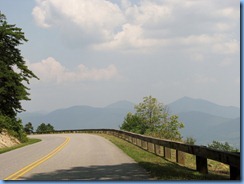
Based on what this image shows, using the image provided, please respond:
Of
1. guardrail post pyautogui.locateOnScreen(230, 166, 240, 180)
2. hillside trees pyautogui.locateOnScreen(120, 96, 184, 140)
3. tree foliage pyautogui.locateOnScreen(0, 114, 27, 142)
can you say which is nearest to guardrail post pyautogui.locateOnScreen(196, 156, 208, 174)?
guardrail post pyautogui.locateOnScreen(230, 166, 240, 180)

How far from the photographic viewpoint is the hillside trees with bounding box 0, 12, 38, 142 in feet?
113

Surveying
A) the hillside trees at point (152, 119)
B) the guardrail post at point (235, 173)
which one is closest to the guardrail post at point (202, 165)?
the guardrail post at point (235, 173)

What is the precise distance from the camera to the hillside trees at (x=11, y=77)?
113 ft

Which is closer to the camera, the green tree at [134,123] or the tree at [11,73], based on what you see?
the tree at [11,73]

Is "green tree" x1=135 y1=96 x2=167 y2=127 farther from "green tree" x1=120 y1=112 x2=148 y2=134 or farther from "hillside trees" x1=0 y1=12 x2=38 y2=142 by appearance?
"hillside trees" x1=0 y1=12 x2=38 y2=142

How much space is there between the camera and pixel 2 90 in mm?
33469

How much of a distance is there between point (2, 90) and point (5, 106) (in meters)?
2.72

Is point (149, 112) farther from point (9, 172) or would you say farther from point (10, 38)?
point (9, 172)

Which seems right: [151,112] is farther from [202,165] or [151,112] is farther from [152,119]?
[202,165]

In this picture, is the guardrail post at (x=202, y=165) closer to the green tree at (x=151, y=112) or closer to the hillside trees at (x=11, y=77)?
the hillside trees at (x=11, y=77)

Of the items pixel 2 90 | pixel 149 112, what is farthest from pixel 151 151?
pixel 149 112

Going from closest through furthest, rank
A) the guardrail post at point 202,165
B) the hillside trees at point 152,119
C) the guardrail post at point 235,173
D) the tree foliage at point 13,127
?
the guardrail post at point 235,173 → the guardrail post at point 202,165 → the tree foliage at point 13,127 → the hillside trees at point 152,119

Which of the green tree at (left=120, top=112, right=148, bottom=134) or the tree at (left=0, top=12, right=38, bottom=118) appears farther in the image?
the green tree at (left=120, top=112, right=148, bottom=134)

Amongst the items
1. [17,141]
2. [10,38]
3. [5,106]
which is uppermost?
[10,38]
